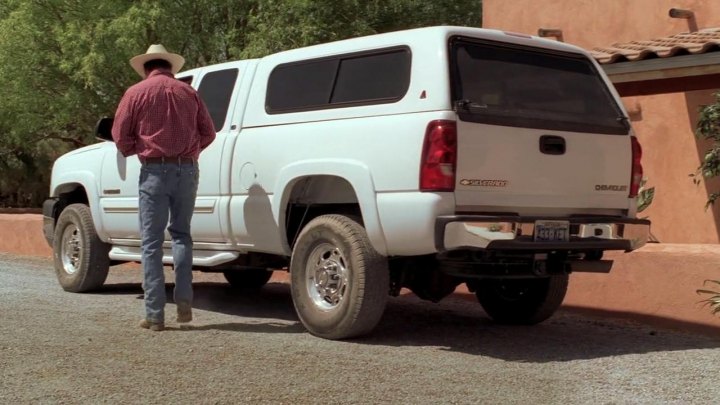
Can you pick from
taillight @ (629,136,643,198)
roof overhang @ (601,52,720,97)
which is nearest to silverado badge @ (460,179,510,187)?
taillight @ (629,136,643,198)

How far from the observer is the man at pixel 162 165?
725 cm

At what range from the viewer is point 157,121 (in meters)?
7.27

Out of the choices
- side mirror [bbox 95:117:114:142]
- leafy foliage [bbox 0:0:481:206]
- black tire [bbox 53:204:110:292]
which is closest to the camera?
side mirror [bbox 95:117:114:142]

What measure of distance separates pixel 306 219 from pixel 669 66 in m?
5.29

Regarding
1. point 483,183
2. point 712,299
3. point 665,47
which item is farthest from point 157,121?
point 665,47

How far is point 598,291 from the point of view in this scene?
28.2 feet

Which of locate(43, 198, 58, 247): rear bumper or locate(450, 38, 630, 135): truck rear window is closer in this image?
locate(450, 38, 630, 135): truck rear window

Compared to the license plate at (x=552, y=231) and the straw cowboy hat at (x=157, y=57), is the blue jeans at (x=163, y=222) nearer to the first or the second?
the straw cowboy hat at (x=157, y=57)

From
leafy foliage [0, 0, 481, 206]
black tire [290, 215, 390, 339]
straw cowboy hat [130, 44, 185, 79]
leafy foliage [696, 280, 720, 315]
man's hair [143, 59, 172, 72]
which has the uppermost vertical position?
leafy foliage [0, 0, 481, 206]

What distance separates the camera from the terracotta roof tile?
10695 millimetres

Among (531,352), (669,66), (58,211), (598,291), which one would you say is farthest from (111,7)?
(531,352)

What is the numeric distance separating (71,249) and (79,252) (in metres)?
0.20

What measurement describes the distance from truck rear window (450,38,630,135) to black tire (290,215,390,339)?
112 centimetres

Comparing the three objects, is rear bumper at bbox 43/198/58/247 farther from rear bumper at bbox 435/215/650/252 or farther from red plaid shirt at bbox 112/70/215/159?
rear bumper at bbox 435/215/650/252
